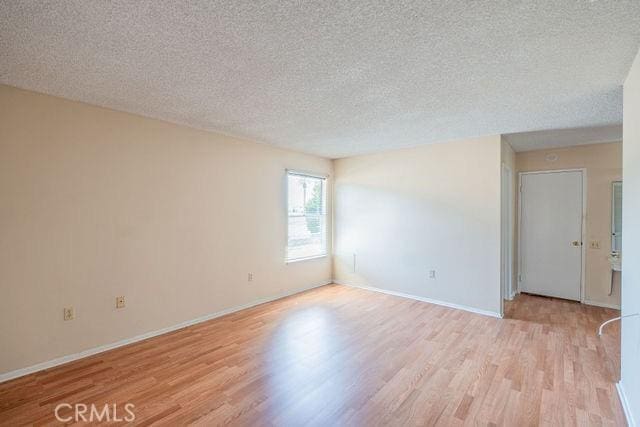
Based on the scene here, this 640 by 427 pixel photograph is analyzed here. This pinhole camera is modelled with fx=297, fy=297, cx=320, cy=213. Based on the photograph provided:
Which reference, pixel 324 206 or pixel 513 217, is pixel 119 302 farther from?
pixel 513 217

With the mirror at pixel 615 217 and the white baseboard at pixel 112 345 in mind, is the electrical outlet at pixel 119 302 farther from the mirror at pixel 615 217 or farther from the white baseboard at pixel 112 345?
the mirror at pixel 615 217

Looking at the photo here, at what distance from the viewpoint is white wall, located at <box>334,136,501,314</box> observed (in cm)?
398

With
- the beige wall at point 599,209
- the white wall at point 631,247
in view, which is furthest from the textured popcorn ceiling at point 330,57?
the beige wall at point 599,209

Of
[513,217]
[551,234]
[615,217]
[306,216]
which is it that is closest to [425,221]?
[513,217]

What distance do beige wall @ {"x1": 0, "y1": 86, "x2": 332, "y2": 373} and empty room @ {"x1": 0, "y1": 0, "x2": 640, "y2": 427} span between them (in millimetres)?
19

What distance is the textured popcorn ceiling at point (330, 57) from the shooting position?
1.52 meters

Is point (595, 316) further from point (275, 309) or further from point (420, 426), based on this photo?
point (275, 309)

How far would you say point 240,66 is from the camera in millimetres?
2084

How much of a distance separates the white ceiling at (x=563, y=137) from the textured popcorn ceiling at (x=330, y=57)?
17.6 inches

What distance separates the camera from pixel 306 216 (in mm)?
5172

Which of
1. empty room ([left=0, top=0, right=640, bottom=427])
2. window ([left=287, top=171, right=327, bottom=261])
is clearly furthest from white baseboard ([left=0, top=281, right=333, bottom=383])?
window ([left=287, top=171, right=327, bottom=261])

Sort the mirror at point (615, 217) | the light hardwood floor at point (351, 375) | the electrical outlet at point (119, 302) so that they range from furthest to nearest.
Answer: the mirror at point (615, 217)
the electrical outlet at point (119, 302)
the light hardwood floor at point (351, 375)

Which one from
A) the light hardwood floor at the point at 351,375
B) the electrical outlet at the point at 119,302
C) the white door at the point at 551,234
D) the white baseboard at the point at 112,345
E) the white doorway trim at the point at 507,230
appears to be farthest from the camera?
the white door at the point at 551,234

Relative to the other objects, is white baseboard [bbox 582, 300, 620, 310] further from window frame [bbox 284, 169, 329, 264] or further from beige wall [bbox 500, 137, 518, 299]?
window frame [bbox 284, 169, 329, 264]
